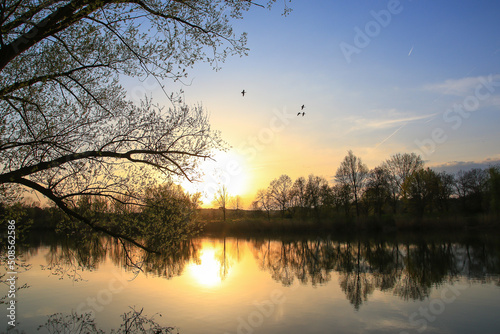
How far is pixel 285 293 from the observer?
47.9 ft

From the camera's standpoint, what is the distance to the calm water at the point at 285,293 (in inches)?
425

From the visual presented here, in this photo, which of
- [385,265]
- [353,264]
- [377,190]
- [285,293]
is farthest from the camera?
[377,190]

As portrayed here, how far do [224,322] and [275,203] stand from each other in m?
52.7

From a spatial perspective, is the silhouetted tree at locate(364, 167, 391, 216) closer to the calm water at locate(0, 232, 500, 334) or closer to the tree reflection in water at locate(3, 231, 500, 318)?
the tree reflection in water at locate(3, 231, 500, 318)

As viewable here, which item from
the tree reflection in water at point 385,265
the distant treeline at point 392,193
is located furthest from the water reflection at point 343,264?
the distant treeline at point 392,193

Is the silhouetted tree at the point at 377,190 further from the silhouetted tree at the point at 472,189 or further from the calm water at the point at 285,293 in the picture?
the calm water at the point at 285,293

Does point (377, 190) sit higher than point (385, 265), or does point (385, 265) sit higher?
point (377, 190)

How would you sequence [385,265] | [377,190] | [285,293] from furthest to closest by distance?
[377,190] → [385,265] → [285,293]

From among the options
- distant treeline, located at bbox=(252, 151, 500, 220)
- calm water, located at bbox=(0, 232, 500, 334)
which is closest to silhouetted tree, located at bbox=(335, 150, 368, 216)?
distant treeline, located at bbox=(252, 151, 500, 220)

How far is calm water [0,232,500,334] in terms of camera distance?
1079 centimetres

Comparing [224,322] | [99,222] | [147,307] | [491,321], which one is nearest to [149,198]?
[99,222]

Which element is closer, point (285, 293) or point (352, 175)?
point (285, 293)

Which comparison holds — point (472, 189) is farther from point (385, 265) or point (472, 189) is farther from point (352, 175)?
point (385, 265)

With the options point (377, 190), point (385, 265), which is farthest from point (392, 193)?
point (385, 265)
